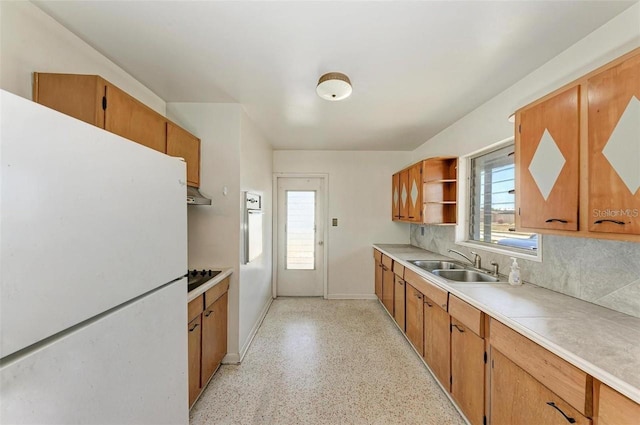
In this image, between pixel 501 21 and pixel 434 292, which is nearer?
pixel 501 21

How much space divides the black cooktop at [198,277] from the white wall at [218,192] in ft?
0.47

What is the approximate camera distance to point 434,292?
2.05 meters

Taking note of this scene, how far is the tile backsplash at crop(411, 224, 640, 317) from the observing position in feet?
4.17

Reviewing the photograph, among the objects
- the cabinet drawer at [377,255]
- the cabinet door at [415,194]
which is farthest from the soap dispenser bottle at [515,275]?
the cabinet drawer at [377,255]

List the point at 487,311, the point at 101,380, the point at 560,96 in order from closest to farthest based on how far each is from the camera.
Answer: the point at 101,380, the point at 560,96, the point at 487,311

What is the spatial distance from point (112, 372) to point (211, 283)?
3.93 feet

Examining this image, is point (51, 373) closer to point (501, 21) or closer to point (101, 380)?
point (101, 380)

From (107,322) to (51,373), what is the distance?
0.17 m

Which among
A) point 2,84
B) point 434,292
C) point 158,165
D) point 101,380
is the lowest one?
point 434,292

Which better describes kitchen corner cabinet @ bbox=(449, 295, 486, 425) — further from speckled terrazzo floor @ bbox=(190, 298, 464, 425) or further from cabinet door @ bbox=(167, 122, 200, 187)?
cabinet door @ bbox=(167, 122, 200, 187)

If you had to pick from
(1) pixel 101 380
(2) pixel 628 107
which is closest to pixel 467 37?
(2) pixel 628 107

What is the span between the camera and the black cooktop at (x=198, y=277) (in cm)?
185

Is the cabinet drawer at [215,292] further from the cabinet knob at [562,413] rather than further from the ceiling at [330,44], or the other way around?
the cabinet knob at [562,413]

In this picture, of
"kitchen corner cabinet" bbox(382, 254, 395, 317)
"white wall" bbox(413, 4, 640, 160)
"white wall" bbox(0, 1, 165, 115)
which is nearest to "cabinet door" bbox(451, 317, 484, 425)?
"kitchen corner cabinet" bbox(382, 254, 395, 317)
